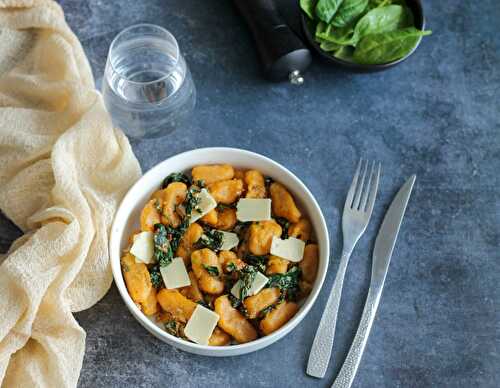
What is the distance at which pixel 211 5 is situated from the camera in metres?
1.62

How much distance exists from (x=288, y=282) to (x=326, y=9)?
2.03ft

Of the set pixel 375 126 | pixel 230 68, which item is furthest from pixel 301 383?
pixel 230 68

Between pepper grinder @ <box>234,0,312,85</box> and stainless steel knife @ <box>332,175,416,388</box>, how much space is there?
36 centimetres

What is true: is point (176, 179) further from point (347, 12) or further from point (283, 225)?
point (347, 12)

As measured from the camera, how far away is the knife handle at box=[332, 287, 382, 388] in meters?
1.27

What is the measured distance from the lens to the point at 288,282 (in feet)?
4.19

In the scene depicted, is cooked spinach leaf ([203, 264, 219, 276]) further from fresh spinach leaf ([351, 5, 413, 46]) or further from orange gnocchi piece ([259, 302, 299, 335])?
fresh spinach leaf ([351, 5, 413, 46])

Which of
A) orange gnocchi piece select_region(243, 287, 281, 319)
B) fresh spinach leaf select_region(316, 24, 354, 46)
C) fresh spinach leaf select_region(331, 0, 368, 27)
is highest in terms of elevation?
fresh spinach leaf select_region(331, 0, 368, 27)

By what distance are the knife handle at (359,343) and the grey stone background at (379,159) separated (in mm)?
20

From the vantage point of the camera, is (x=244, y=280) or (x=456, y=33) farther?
(x=456, y=33)

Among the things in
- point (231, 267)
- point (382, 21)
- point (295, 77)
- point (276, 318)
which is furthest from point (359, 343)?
point (382, 21)

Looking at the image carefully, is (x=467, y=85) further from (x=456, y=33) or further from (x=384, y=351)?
(x=384, y=351)

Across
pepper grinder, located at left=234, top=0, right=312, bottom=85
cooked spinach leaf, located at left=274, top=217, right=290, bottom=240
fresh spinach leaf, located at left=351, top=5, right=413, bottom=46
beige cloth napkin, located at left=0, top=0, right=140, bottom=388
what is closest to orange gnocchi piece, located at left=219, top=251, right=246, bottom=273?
cooked spinach leaf, located at left=274, top=217, right=290, bottom=240

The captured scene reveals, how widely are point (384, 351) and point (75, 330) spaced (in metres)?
0.60
